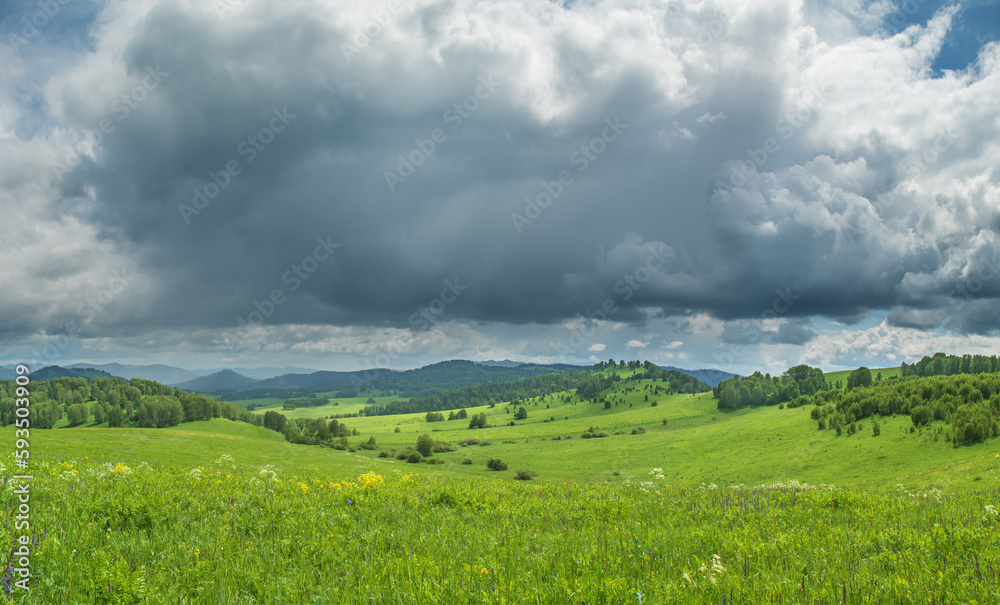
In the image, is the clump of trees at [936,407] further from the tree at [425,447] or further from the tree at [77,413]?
the tree at [77,413]

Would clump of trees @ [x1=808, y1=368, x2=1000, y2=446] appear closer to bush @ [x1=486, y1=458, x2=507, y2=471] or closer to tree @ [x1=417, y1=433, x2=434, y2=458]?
bush @ [x1=486, y1=458, x2=507, y2=471]

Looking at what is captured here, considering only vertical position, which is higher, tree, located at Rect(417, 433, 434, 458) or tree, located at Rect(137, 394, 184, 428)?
tree, located at Rect(137, 394, 184, 428)

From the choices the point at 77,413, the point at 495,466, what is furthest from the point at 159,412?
the point at 495,466

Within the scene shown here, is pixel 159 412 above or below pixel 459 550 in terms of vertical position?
below

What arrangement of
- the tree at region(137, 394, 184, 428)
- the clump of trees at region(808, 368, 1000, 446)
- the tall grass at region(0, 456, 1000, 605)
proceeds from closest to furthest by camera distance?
the tall grass at region(0, 456, 1000, 605)
the clump of trees at region(808, 368, 1000, 446)
the tree at region(137, 394, 184, 428)

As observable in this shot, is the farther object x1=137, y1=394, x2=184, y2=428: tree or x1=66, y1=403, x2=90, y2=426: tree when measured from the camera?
x1=66, y1=403, x2=90, y2=426: tree

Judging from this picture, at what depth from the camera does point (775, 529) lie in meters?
7.98

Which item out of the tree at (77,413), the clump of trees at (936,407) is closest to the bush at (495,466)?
the clump of trees at (936,407)

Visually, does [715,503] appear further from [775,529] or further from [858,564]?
[858,564]

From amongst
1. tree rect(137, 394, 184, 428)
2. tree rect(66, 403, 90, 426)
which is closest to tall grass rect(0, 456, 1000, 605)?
tree rect(137, 394, 184, 428)

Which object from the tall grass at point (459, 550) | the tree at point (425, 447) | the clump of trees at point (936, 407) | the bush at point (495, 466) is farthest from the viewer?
the tree at point (425, 447)

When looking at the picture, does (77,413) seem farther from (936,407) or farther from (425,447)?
(936,407)

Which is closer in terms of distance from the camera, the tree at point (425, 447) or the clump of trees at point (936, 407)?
the clump of trees at point (936, 407)

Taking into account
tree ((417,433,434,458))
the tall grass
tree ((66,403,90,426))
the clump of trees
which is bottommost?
tree ((417,433,434,458))
